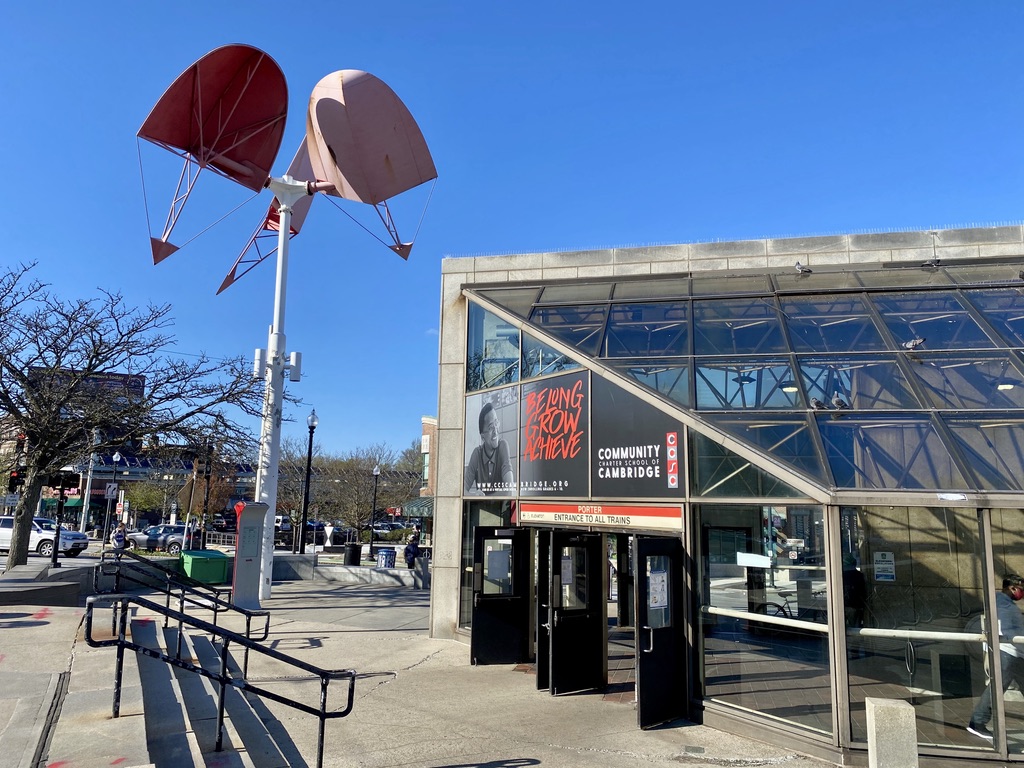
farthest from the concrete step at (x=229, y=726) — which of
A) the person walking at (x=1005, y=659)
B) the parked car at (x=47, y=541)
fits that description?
the parked car at (x=47, y=541)

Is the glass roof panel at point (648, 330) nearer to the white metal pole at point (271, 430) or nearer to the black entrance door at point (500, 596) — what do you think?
the black entrance door at point (500, 596)

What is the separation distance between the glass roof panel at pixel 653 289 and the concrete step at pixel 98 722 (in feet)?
27.8

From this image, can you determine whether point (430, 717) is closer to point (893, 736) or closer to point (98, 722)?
point (98, 722)

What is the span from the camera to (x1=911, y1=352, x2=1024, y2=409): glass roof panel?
788 cm

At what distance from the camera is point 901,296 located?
10562mm

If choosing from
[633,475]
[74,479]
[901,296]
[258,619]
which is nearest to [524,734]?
[633,475]

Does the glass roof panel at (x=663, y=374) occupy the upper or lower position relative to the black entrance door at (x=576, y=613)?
upper

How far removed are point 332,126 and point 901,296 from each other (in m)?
12.7

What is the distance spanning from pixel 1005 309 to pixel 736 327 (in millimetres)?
3557

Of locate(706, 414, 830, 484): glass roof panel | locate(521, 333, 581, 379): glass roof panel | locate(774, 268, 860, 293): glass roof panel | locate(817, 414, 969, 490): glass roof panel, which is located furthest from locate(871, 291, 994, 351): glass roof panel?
locate(521, 333, 581, 379): glass roof panel

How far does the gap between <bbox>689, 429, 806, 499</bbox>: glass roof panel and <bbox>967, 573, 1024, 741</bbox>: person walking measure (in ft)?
6.75

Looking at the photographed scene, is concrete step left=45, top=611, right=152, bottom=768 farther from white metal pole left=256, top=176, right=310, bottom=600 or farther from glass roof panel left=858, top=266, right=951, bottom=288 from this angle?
glass roof panel left=858, top=266, right=951, bottom=288

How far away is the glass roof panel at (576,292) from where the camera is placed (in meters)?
12.1

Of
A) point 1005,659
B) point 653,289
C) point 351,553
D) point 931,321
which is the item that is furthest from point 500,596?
point 351,553
